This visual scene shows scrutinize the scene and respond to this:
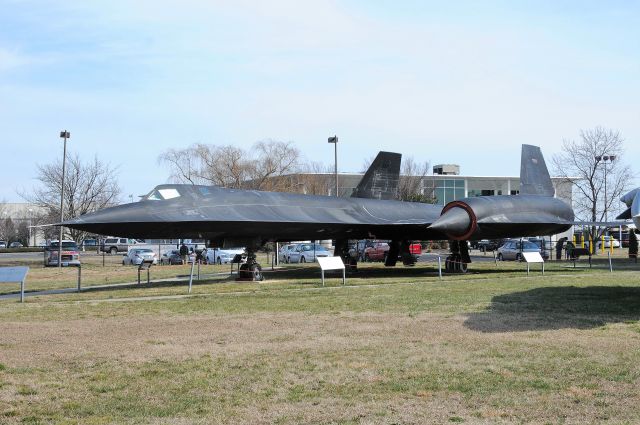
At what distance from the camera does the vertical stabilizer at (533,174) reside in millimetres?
30500

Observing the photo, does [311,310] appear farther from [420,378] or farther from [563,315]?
[420,378]

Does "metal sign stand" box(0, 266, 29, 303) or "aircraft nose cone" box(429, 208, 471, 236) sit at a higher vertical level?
"aircraft nose cone" box(429, 208, 471, 236)

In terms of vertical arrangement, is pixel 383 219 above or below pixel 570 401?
above

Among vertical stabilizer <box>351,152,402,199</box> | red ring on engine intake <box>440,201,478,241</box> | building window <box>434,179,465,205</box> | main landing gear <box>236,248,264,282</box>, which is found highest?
building window <box>434,179,465,205</box>

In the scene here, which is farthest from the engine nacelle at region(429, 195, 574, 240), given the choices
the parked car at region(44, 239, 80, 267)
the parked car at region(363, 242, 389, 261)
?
the parked car at region(44, 239, 80, 267)

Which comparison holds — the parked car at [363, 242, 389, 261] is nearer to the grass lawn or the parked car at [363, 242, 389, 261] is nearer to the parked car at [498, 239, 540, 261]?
the parked car at [498, 239, 540, 261]

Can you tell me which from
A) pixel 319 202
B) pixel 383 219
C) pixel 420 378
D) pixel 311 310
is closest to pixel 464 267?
pixel 383 219

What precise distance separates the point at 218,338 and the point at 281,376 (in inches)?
128

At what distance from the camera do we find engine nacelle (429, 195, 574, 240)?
26.3 meters

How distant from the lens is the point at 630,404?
7.28 m

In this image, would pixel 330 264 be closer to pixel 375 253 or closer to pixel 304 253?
pixel 375 253

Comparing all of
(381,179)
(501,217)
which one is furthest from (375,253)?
(501,217)

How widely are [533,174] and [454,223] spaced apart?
21.3 feet

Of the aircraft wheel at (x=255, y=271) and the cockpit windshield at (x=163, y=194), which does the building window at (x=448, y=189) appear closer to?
the aircraft wheel at (x=255, y=271)
